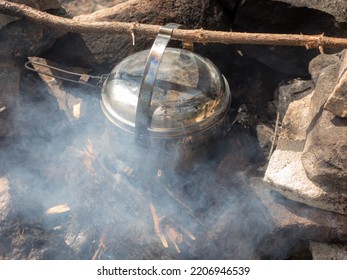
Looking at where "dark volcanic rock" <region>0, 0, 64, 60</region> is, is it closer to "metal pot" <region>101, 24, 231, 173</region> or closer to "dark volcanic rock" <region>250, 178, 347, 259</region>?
"metal pot" <region>101, 24, 231, 173</region>

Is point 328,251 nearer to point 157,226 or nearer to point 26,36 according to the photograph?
point 157,226

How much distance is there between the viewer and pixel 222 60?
158 inches

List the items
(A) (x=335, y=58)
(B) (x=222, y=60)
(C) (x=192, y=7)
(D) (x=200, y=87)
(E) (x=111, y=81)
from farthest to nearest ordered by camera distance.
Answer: (B) (x=222, y=60), (C) (x=192, y=7), (A) (x=335, y=58), (E) (x=111, y=81), (D) (x=200, y=87)

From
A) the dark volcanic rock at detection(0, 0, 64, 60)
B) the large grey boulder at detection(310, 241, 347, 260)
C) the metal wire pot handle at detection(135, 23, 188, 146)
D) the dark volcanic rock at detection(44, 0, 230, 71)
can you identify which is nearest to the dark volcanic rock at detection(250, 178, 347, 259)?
the large grey boulder at detection(310, 241, 347, 260)

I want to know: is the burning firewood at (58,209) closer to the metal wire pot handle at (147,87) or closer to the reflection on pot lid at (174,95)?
the reflection on pot lid at (174,95)

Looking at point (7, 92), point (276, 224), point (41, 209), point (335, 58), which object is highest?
point (335, 58)

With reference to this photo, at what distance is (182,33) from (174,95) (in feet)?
1.85

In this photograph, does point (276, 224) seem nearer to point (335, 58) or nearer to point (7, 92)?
point (335, 58)

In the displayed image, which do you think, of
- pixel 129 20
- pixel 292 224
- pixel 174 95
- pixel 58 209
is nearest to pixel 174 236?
pixel 292 224

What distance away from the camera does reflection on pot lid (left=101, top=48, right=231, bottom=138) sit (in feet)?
8.91

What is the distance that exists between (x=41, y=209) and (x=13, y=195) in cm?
28

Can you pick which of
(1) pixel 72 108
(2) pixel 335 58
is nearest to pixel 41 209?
(1) pixel 72 108

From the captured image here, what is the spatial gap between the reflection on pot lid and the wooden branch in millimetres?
206
